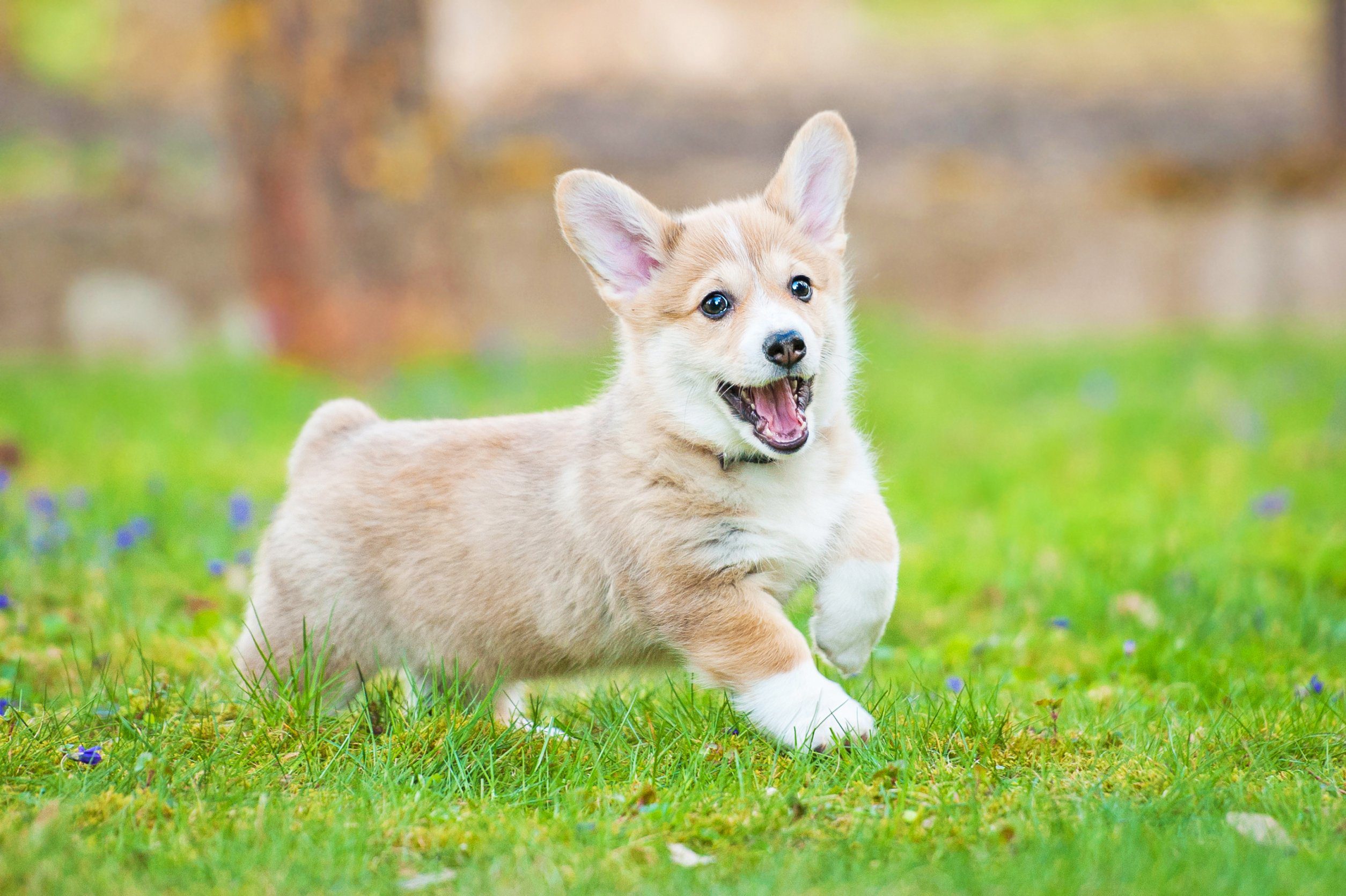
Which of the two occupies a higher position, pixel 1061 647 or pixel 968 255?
pixel 968 255

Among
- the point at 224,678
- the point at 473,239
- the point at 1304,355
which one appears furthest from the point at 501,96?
the point at 224,678

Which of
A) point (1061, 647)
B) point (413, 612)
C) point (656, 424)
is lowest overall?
point (1061, 647)

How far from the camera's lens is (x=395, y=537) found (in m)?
3.32

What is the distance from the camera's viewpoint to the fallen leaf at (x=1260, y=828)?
2299 millimetres

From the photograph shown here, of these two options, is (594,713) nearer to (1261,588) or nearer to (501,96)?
(1261,588)

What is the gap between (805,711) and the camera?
2.77m

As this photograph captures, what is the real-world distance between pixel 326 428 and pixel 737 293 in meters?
1.30

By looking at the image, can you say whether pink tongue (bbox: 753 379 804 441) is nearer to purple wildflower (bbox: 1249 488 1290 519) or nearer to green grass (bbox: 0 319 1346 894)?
green grass (bbox: 0 319 1346 894)

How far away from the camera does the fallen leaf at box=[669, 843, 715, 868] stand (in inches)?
91.2

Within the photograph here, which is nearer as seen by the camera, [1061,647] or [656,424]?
[656,424]

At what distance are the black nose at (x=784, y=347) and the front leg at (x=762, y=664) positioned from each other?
545 mm

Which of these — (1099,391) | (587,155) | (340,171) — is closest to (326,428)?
(340,171)

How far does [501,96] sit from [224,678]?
8519 millimetres

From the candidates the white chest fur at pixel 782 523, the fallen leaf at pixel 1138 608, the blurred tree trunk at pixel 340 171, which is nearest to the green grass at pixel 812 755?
the fallen leaf at pixel 1138 608
